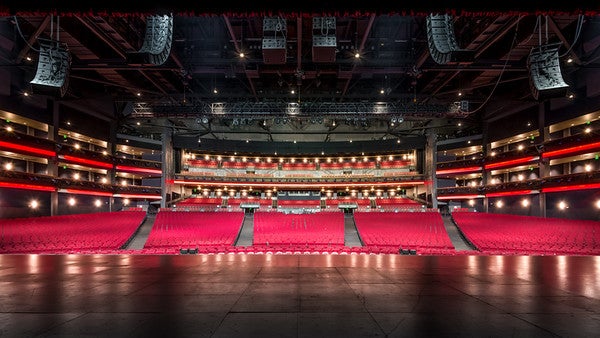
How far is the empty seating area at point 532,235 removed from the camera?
15102mm

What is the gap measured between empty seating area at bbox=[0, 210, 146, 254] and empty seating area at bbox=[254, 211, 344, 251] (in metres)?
8.78

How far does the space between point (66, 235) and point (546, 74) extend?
27.0 metres

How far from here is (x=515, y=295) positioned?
Result: 432 centimetres

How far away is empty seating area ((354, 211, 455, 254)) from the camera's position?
17.2 meters

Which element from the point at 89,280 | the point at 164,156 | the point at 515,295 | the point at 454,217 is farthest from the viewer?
the point at 164,156

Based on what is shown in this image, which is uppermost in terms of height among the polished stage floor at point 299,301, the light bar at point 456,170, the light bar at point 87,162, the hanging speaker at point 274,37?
the hanging speaker at point 274,37

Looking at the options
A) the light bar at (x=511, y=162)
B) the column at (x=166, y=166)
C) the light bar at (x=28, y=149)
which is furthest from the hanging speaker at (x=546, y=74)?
the column at (x=166, y=166)

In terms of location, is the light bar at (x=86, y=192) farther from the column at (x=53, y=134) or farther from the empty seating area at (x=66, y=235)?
the empty seating area at (x=66, y=235)

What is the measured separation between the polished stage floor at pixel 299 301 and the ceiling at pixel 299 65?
1142 cm

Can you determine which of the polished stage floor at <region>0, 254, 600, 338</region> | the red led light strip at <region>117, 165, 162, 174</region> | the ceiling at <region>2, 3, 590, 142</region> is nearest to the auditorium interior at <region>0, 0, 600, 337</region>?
the polished stage floor at <region>0, 254, 600, 338</region>

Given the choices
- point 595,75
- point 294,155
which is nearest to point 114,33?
Answer: point 294,155

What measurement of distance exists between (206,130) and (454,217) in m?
30.1

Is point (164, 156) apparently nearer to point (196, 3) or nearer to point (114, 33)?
point (114, 33)

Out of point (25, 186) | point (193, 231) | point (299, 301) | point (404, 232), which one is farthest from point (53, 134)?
point (404, 232)
